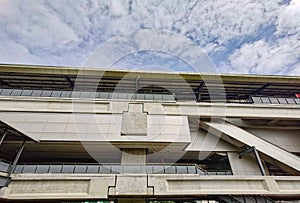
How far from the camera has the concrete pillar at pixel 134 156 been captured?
12735mm

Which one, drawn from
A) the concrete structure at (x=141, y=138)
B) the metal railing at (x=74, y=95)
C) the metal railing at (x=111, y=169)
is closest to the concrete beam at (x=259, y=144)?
the concrete structure at (x=141, y=138)

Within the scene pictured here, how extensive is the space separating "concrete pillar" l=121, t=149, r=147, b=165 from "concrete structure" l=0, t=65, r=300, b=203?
7 centimetres

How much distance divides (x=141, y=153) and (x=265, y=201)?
28.2ft

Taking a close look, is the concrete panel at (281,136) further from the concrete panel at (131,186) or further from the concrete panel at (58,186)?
the concrete panel at (58,186)

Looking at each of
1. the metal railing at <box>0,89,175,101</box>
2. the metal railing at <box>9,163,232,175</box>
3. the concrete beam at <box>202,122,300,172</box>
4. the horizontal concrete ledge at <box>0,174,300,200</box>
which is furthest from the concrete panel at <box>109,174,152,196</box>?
the concrete beam at <box>202,122,300,172</box>

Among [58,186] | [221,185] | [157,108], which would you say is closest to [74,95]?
[157,108]

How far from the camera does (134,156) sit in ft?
42.6

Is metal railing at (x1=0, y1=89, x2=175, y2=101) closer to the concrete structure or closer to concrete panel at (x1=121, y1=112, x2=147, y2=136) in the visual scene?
the concrete structure

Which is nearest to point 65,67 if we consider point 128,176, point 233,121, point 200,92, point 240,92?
point 128,176

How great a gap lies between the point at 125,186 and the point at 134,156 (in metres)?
3.10

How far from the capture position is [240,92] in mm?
19344

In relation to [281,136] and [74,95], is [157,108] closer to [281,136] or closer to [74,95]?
[74,95]

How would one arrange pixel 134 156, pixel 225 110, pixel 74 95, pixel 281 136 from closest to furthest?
pixel 134 156
pixel 74 95
pixel 225 110
pixel 281 136

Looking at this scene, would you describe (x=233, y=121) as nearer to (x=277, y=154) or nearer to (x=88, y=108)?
(x=277, y=154)
